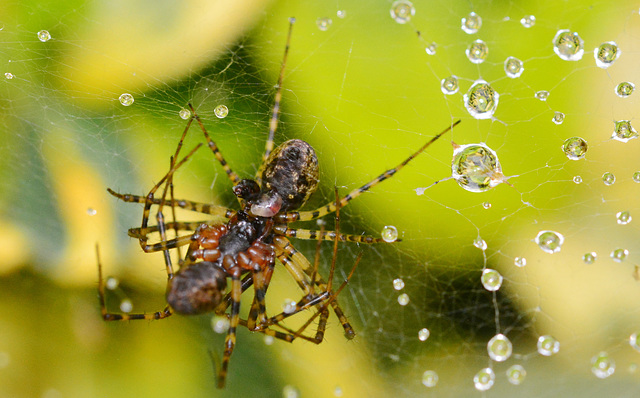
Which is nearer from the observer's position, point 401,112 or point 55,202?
point 401,112

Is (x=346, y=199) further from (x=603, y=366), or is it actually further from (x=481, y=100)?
(x=603, y=366)

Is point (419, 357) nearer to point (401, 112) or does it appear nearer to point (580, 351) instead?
point (580, 351)

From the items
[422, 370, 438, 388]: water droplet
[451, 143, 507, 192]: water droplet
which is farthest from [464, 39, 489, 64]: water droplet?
[422, 370, 438, 388]: water droplet

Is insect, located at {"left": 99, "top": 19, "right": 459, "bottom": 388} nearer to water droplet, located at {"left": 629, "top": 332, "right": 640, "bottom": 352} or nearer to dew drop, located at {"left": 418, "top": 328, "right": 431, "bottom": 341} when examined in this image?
dew drop, located at {"left": 418, "top": 328, "right": 431, "bottom": 341}

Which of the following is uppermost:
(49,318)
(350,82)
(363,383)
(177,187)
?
(350,82)

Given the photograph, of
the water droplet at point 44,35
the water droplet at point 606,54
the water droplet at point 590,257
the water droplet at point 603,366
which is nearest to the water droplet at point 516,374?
the water droplet at point 603,366

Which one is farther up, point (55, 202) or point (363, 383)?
point (55, 202)

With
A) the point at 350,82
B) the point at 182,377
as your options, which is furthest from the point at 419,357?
the point at 350,82
